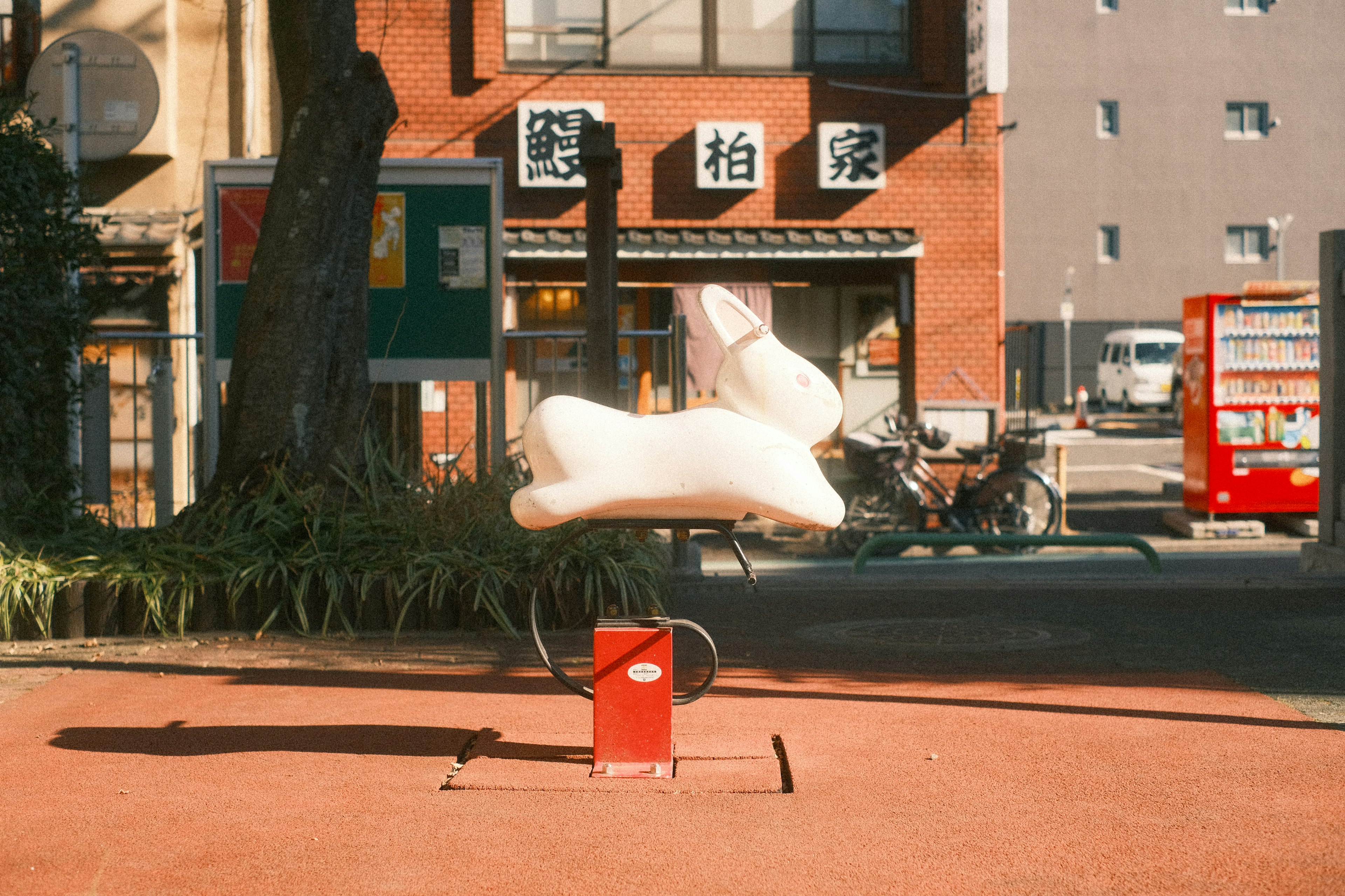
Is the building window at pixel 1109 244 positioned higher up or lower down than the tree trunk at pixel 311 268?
higher up

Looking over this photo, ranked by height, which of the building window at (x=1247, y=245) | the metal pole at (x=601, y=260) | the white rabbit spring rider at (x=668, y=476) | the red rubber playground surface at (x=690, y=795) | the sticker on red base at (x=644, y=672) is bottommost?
the red rubber playground surface at (x=690, y=795)

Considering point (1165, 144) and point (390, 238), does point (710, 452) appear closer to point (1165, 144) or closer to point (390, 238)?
point (390, 238)

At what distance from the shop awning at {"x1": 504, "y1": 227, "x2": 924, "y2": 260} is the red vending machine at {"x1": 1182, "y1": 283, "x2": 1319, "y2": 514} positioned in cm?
379

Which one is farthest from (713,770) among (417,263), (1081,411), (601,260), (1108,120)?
(1108,120)

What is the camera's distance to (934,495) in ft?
41.8

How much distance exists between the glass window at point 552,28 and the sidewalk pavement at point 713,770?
34.5ft

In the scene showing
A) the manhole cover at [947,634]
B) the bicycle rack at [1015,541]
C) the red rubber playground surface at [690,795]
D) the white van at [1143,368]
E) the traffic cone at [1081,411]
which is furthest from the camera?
the white van at [1143,368]

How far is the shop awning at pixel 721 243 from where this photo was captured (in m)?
15.3

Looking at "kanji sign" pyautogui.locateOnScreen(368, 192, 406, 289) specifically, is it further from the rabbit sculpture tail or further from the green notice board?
the rabbit sculpture tail

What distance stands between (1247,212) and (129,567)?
40375mm

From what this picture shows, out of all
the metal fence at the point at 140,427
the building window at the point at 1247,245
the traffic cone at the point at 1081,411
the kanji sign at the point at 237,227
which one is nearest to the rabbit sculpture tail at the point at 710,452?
the metal fence at the point at 140,427

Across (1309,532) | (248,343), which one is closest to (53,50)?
(248,343)

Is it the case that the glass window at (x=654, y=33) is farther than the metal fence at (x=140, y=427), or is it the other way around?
the glass window at (x=654, y=33)

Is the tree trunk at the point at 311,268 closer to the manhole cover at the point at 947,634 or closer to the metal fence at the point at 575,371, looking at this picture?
the manhole cover at the point at 947,634
